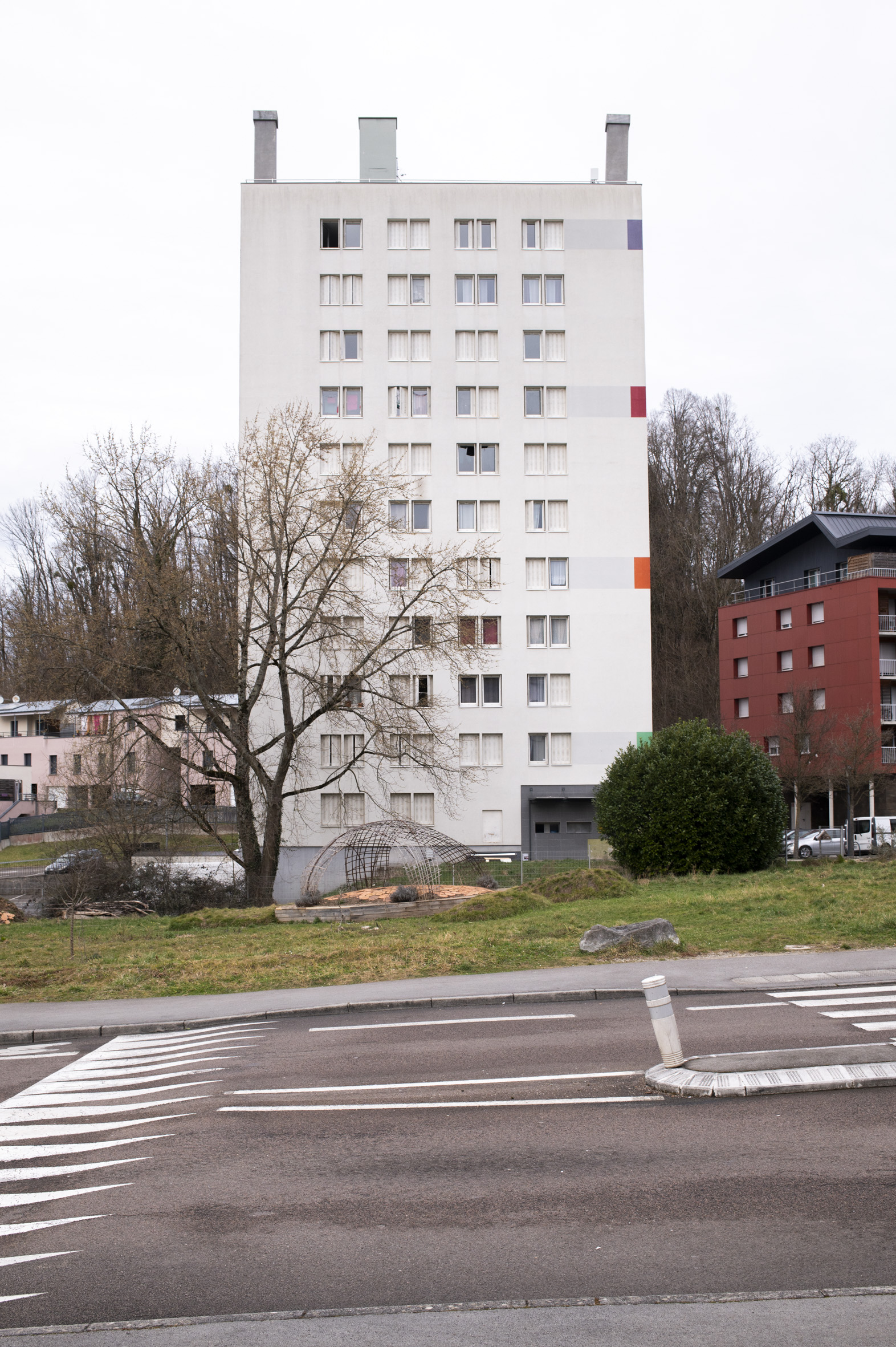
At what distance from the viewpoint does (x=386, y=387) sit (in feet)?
168

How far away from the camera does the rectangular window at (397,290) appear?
169ft

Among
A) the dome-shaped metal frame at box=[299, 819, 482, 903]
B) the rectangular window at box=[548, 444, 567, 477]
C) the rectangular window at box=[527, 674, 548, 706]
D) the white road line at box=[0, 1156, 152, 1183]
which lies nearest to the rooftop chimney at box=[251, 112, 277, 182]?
the rectangular window at box=[548, 444, 567, 477]

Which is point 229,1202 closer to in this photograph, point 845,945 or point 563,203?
point 845,945

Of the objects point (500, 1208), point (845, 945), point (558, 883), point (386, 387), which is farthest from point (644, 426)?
point (500, 1208)

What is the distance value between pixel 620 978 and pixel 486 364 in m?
41.5

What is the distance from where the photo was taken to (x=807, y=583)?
61.9 metres

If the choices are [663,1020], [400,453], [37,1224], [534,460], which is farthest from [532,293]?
[37,1224]

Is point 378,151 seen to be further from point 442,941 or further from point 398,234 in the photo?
point 442,941

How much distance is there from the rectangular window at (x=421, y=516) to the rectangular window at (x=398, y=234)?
11.5 meters

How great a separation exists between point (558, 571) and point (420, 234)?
641 inches

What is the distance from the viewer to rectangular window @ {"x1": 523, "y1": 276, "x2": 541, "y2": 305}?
169 ft

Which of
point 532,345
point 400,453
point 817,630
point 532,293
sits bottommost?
point 817,630

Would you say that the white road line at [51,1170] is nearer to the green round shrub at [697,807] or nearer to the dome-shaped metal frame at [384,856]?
the dome-shaped metal frame at [384,856]

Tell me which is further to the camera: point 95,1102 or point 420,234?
point 420,234
